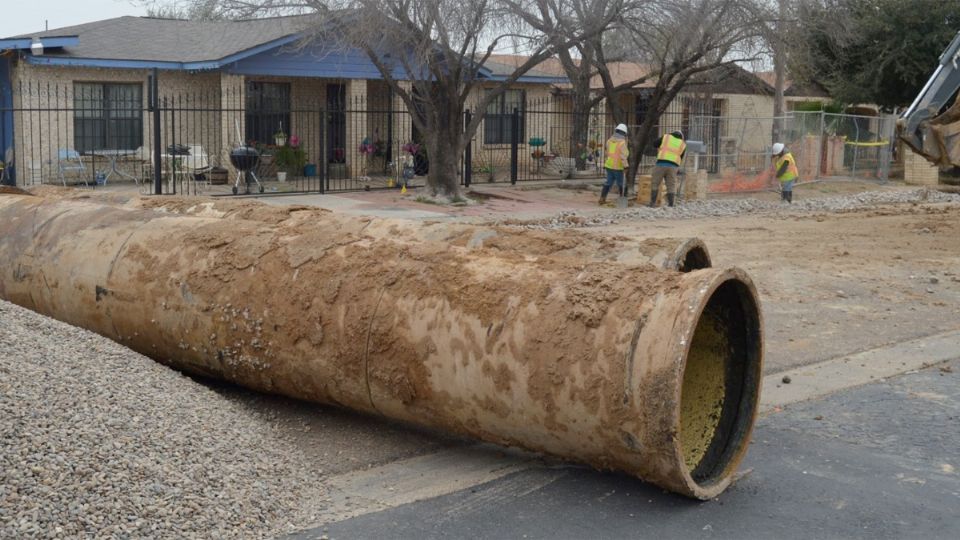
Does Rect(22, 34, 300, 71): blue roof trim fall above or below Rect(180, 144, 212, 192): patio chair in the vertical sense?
above

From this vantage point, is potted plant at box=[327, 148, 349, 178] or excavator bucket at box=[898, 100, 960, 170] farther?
potted plant at box=[327, 148, 349, 178]

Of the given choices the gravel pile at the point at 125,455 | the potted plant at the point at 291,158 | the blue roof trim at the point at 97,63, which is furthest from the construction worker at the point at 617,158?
the gravel pile at the point at 125,455

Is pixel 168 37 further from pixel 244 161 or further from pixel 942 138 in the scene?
pixel 942 138

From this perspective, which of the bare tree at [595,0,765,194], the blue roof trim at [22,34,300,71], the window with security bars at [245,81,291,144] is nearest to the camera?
the bare tree at [595,0,765,194]

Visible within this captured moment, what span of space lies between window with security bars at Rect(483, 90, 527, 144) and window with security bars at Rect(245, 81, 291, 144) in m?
5.92

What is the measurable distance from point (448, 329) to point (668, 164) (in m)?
17.4

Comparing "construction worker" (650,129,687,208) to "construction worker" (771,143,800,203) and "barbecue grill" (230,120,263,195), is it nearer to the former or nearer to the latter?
"construction worker" (771,143,800,203)

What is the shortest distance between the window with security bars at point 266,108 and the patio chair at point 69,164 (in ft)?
14.2

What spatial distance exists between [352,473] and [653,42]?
→ 19.0 m

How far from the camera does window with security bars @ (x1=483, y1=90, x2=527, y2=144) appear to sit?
3180cm

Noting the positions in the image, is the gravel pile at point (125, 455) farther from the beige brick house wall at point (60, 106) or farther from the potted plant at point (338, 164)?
the potted plant at point (338, 164)

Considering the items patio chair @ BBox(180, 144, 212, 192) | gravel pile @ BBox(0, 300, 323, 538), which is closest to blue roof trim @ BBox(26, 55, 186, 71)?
patio chair @ BBox(180, 144, 212, 192)

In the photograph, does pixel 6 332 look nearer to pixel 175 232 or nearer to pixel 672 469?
pixel 175 232

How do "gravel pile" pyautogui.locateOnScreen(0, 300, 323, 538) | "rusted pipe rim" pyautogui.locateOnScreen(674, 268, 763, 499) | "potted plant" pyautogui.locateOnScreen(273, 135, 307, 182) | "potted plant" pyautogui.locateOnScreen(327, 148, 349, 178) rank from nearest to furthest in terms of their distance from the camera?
"gravel pile" pyautogui.locateOnScreen(0, 300, 323, 538)
"rusted pipe rim" pyautogui.locateOnScreen(674, 268, 763, 499)
"potted plant" pyautogui.locateOnScreen(273, 135, 307, 182)
"potted plant" pyautogui.locateOnScreen(327, 148, 349, 178)
